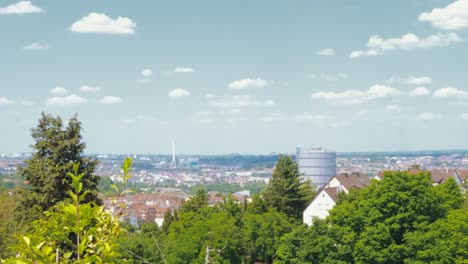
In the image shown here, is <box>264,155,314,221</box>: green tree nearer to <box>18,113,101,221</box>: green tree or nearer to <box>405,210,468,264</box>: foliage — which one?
<box>405,210,468,264</box>: foliage

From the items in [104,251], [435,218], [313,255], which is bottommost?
[313,255]

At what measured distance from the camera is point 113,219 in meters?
4.98

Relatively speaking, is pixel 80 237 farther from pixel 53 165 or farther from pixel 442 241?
pixel 442 241

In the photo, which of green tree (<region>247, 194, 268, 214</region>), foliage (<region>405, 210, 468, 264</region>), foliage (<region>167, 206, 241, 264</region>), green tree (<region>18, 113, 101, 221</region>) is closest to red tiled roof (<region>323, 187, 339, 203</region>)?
green tree (<region>247, 194, 268, 214</region>)

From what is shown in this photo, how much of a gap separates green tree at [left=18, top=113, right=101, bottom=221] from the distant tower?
125492 millimetres

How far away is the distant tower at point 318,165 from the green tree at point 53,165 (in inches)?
4941

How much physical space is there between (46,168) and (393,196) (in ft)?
60.2

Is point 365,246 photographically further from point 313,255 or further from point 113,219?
point 113,219

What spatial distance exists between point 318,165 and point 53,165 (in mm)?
128081

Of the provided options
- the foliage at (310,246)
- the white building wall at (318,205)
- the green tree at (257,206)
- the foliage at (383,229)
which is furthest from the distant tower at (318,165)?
the foliage at (310,246)

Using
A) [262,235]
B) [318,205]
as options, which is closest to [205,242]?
[262,235]

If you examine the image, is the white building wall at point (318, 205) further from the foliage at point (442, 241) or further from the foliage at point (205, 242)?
the foliage at point (442, 241)

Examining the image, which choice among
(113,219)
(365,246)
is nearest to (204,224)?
(365,246)

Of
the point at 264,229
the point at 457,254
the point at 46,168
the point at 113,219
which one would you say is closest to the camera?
the point at 113,219
